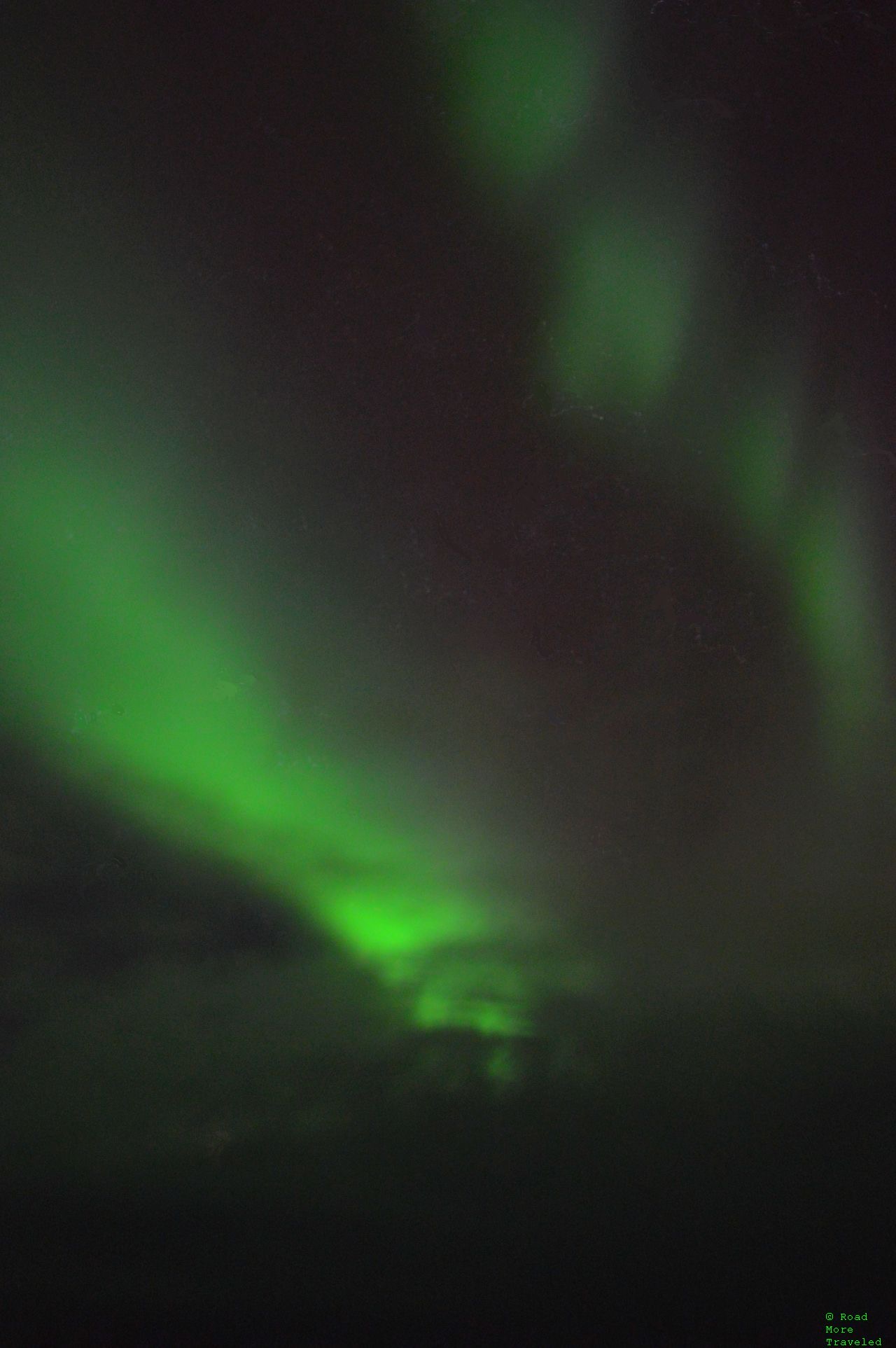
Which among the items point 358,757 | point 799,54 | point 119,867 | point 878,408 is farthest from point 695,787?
point 799,54

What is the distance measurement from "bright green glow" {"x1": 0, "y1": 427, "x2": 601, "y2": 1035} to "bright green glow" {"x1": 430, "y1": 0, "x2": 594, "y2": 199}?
856 mm

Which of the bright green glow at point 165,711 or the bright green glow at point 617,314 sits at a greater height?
the bright green glow at point 617,314

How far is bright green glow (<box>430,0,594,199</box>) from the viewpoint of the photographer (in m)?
1.64

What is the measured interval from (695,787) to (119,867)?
1.07 metres

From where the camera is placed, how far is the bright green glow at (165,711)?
1.69 metres

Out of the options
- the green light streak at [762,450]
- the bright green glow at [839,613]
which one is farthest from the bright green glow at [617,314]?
the bright green glow at [839,613]

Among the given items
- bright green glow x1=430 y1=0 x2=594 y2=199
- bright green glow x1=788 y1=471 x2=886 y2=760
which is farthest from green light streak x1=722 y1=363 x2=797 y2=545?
bright green glow x1=430 y1=0 x2=594 y2=199

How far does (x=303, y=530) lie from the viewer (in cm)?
172

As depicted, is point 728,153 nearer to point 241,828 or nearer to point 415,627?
point 415,627

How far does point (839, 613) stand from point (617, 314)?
687mm

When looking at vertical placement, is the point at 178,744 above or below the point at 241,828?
above

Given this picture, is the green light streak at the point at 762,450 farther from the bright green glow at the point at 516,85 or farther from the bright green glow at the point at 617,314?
the bright green glow at the point at 516,85

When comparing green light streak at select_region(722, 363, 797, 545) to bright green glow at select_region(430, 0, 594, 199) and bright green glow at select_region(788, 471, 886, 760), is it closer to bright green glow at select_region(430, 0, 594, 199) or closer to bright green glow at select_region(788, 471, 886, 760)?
bright green glow at select_region(788, 471, 886, 760)

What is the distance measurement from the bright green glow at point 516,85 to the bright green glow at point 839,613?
80 centimetres
